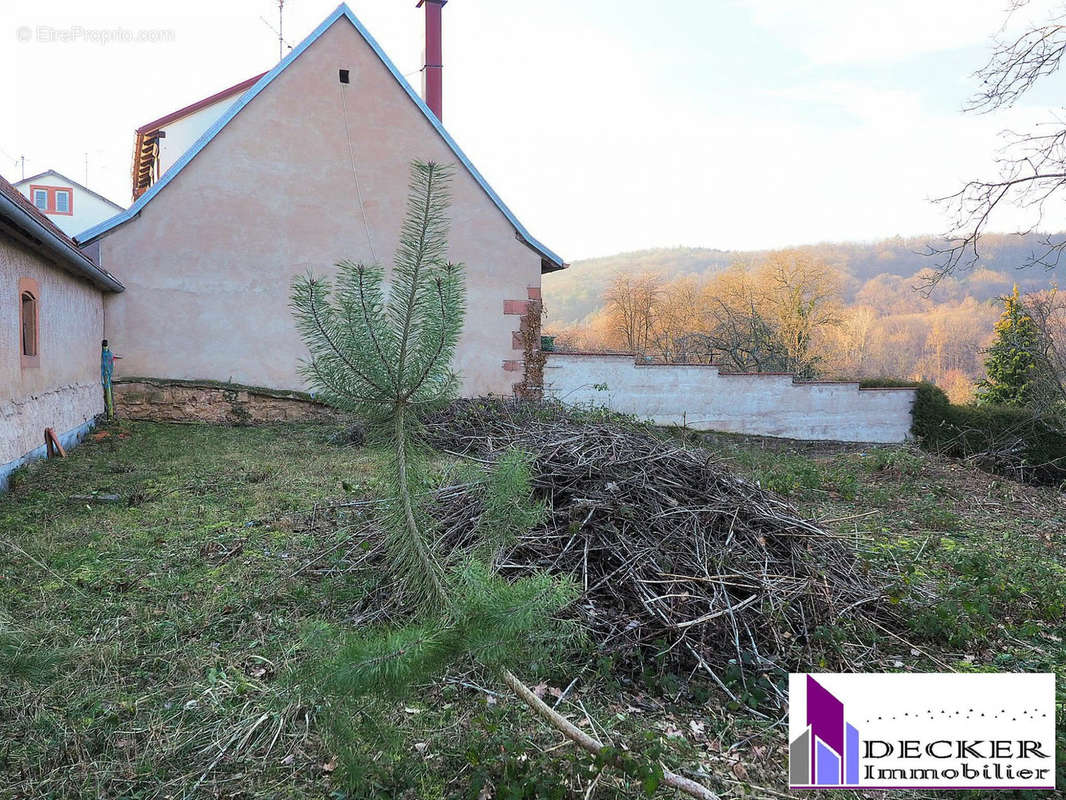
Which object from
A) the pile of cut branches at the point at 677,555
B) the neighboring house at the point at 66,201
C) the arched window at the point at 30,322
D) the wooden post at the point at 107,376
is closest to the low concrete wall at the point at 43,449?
the wooden post at the point at 107,376

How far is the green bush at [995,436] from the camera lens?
13.1 m

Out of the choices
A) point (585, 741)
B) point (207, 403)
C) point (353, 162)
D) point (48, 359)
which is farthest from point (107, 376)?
point (585, 741)

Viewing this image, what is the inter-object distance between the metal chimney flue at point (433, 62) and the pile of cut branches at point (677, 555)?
13457 mm

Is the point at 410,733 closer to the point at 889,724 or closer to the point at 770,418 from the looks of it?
the point at 889,724

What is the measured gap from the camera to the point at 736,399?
54.3 ft

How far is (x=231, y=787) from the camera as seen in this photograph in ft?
8.31

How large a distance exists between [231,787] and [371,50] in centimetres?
1361

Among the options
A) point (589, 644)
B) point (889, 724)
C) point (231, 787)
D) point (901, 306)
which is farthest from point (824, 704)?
point (901, 306)

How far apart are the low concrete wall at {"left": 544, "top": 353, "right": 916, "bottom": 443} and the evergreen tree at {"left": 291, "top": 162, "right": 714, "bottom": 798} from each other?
12972mm

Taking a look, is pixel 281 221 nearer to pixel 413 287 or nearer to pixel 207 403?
pixel 207 403

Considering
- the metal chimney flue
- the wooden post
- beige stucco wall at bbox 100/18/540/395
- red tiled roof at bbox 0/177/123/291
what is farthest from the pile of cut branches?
the metal chimney flue

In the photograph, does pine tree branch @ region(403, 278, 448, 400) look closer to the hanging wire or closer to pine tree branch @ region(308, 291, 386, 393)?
pine tree branch @ region(308, 291, 386, 393)

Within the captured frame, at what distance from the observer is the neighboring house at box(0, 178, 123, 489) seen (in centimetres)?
752

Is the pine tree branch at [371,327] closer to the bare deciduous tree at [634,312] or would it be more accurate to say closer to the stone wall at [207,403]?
the stone wall at [207,403]
